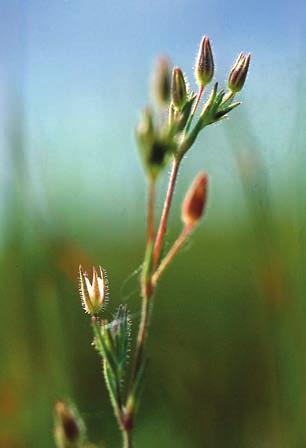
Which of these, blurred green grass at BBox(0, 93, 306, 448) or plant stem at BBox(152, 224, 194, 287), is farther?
blurred green grass at BBox(0, 93, 306, 448)

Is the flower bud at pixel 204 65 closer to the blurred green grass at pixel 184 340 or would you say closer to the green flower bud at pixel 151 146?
the green flower bud at pixel 151 146

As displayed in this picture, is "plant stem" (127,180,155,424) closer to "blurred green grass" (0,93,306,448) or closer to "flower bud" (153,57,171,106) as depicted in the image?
"flower bud" (153,57,171,106)

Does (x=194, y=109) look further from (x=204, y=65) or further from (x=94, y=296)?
(x=94, y=296)

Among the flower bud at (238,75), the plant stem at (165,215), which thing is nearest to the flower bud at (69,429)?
the plant stem at (165,215)

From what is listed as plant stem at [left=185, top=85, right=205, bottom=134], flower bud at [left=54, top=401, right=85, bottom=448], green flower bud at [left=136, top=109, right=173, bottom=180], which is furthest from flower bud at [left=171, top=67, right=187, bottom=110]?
flower bud at [left=54, top=401, right=85, bottom=448]

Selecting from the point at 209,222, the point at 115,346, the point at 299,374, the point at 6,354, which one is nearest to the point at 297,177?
the point at 299,374

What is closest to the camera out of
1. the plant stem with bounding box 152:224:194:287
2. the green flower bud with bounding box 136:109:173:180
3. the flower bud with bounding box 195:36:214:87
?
the green flower bud with bounding box 136:109:173:180

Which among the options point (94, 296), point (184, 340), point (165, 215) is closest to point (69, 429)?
point (94, 296)
